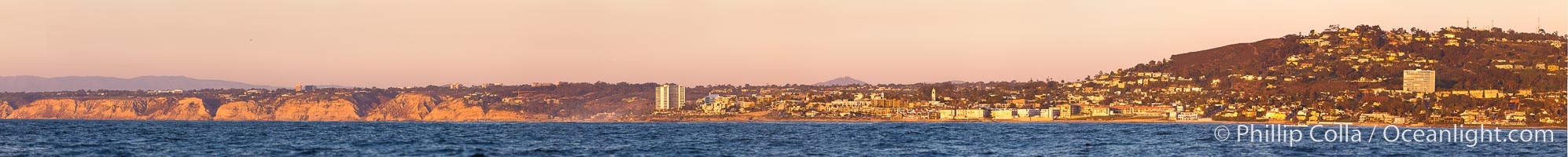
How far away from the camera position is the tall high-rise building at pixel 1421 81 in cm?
16262

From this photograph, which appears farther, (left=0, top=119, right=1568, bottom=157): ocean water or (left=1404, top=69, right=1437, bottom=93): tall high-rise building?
(left=1404, top=69, right=1437, bottom=93): tall high-rise building

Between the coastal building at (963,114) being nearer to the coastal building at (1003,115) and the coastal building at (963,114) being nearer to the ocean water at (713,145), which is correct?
the coastal building at (1003,115)

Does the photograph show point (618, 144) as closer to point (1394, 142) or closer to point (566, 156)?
point (566, 156)

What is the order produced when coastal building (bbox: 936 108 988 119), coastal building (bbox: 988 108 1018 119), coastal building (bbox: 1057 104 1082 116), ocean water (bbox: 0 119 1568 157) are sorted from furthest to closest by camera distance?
1. coastal building (bbox: 936 108 988 119)
2. coastal building (bbox: 1057 104 1082 116)
3. coastal building (bbox: 988 108 1018 119)
4. ocean water (bbox: 0 119 1568 157)

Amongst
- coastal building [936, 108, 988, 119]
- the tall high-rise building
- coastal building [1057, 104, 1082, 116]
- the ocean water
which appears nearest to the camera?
the ocean water

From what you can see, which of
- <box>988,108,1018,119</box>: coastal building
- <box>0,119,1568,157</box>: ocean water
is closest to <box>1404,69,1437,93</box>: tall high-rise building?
<box>988,108,1018,119</box>: coastal building

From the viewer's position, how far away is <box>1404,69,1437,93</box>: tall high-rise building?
534 ft

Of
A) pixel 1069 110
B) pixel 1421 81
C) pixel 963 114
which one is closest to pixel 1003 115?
pixel 1069 110

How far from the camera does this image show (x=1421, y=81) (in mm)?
165750

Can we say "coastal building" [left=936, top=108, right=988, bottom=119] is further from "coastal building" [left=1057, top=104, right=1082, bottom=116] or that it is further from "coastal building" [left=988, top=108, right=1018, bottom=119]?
"coastal building" [left=1057, top=104, right=1082, bottom=116]

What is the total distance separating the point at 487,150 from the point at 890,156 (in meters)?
14.1

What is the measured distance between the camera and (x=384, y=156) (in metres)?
61.7

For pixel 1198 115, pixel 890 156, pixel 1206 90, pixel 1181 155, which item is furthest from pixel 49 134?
pixel 1206 90

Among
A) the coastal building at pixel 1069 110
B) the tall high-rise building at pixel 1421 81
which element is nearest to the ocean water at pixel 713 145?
the tall high-rise building at pixel 1421 81
